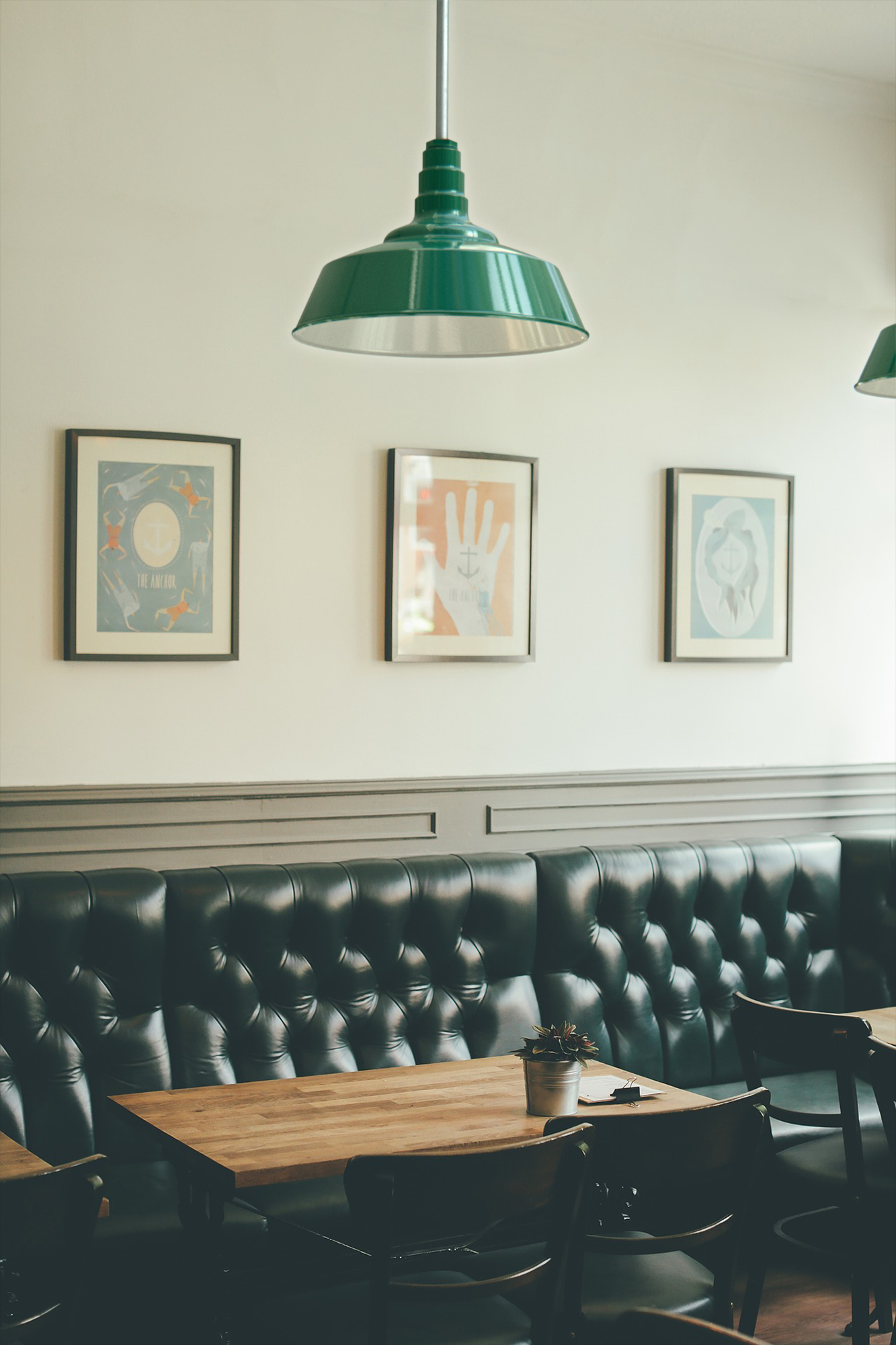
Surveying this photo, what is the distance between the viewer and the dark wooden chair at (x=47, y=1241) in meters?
1.95

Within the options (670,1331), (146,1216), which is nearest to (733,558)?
(146,1216)

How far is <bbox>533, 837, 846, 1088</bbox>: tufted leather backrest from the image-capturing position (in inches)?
153

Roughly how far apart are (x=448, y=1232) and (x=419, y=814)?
6.68ft

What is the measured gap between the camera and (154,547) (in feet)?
12.5

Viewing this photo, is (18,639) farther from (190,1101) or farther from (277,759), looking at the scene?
(190,1101)

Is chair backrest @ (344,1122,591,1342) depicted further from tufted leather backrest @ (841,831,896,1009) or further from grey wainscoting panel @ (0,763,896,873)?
tufted leather backrest @ (841,831,896,1009)

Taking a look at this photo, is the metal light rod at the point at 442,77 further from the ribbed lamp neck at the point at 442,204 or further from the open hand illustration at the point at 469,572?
the open hand illustration at the point at 469,572

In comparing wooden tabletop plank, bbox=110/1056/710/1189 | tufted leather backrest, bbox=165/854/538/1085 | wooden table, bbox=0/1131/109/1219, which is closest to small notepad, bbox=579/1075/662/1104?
wooden tabletop plank, bbox=110/1056/710/1189

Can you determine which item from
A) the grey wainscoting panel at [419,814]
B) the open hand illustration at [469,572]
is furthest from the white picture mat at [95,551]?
the open hand illustration at [469,572]

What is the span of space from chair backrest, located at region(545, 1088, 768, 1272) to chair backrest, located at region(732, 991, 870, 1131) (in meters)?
0.65

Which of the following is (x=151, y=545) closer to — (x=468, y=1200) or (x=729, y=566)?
(x=729, y=566)

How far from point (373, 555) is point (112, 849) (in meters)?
1.16

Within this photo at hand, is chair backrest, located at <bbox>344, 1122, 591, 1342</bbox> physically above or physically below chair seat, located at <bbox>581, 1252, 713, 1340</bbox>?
above

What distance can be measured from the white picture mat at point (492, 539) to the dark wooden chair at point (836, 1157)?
4.79ft
